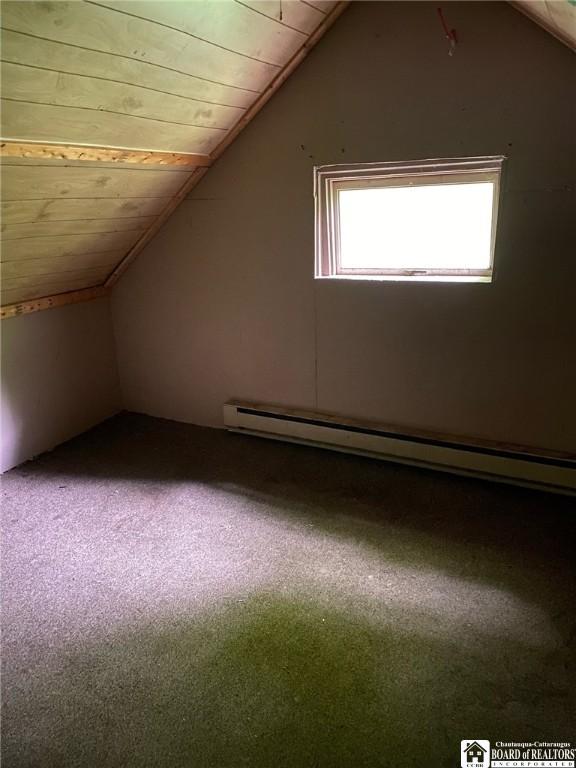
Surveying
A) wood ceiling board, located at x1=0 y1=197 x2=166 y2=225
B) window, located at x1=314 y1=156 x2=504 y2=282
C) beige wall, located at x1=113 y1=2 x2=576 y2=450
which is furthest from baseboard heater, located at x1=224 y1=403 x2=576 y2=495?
wood ceiling board, located at x1=0 y1=197 x2=166 y2=225

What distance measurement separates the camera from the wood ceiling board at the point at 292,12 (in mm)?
1811

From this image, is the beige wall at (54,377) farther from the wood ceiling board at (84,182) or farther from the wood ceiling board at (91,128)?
the wood ceiling board at (91,128)

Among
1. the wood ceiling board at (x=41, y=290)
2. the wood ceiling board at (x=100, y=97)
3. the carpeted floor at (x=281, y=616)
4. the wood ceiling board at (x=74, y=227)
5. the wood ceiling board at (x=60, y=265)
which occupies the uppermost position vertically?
the wood ceiling board at (x=100, y=97)

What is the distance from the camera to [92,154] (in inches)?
79.0

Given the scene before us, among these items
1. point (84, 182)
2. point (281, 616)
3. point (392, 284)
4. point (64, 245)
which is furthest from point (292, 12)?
point (281, 616)

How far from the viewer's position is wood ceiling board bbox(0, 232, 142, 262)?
7.68 feet

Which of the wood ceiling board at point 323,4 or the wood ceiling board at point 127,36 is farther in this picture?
the wood ceiling board at point 323,4

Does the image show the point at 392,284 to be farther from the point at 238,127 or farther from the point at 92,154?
the point at 92,154

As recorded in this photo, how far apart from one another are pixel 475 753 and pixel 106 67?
2237 millimetres

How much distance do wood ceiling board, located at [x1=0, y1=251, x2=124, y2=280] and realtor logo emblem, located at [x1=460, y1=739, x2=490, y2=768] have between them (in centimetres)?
251

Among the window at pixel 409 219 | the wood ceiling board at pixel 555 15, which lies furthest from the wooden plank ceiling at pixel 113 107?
the wood ceiling board at pixel 555 15

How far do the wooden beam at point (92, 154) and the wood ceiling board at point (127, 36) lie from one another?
1.35ft

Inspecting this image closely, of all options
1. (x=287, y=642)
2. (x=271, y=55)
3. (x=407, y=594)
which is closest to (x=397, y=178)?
(x=271, y=55)

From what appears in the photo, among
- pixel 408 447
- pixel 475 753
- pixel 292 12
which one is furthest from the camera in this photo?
pixel 408 447
